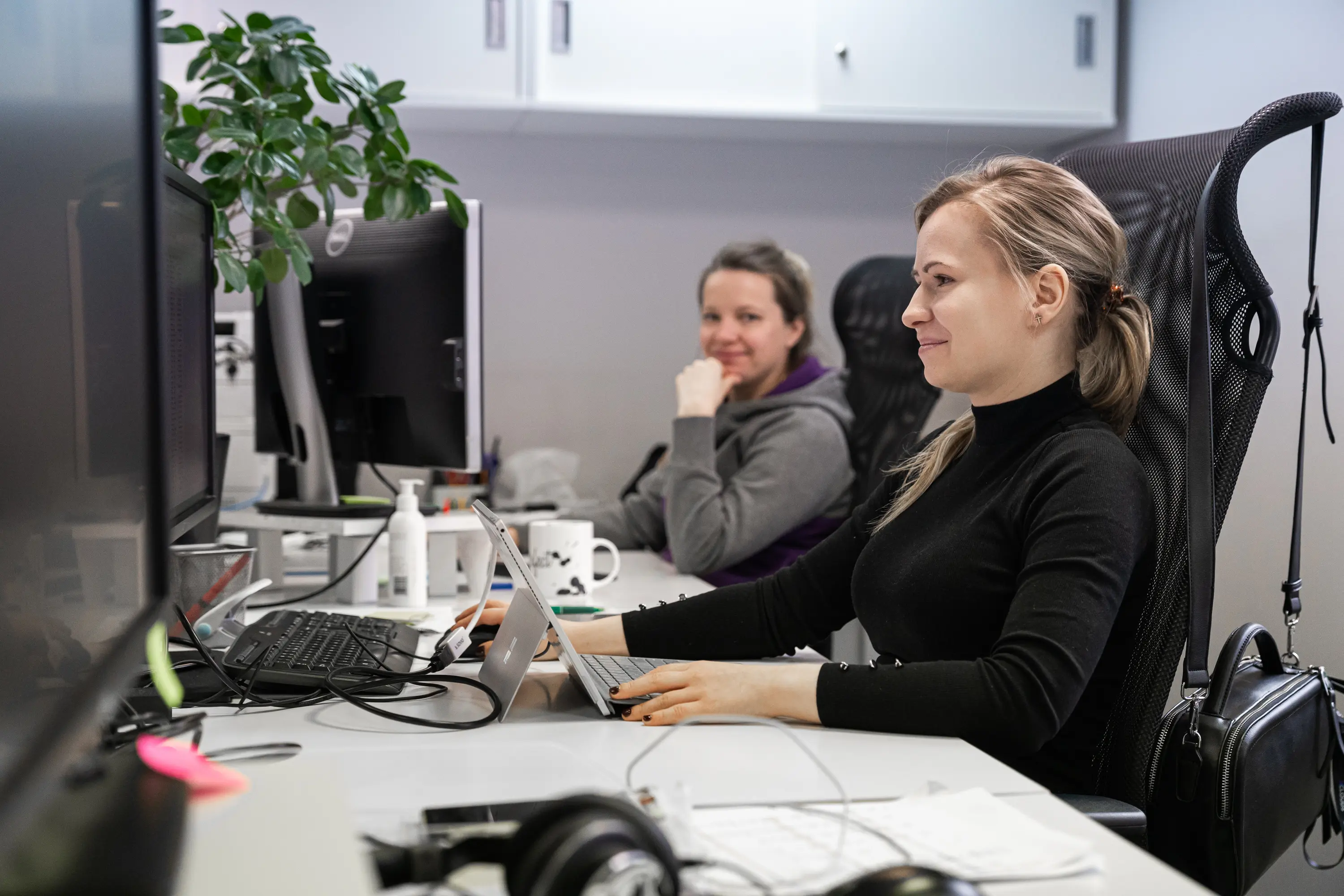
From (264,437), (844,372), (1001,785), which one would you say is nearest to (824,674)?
(1001,785)

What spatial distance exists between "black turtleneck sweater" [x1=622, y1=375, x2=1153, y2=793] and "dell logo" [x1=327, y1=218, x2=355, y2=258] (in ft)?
3.06

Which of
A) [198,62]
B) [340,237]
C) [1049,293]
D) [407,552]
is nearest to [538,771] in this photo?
[1049,293]

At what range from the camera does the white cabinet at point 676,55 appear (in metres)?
2.71

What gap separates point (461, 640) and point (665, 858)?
0.74 meters

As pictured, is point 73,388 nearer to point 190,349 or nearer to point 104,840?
point 104,840

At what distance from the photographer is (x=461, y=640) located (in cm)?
128

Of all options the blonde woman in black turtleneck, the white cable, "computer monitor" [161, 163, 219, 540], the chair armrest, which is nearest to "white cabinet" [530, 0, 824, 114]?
"computer monitor" [161, 163, 219, 540]

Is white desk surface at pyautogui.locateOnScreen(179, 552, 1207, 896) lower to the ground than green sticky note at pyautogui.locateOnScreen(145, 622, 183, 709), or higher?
lower

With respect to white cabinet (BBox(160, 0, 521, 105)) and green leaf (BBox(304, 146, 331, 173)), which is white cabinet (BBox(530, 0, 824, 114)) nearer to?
white cabinet (BBox(160, 0, 521, 105))

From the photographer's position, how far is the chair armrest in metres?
0.94

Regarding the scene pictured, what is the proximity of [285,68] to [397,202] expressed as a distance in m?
0.23

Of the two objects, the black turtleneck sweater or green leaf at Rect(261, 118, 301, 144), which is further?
green leaf at Rect(261, 118, 301, 144)

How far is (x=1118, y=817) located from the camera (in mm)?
941

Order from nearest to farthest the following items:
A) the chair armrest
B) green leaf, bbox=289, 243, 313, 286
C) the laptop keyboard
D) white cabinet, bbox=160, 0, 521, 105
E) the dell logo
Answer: the chair armrest < the laptop keyboard < green leaf, bbox=289, 243, 313, 286 < the dell logo < white cabinet, bbox=160, 0, 521, 105
